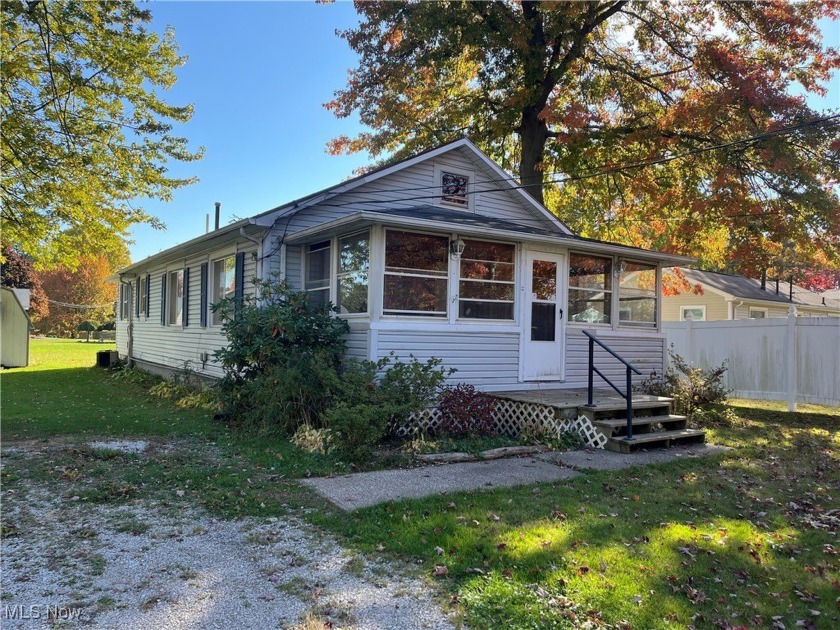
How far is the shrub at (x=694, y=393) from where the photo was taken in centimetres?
1009

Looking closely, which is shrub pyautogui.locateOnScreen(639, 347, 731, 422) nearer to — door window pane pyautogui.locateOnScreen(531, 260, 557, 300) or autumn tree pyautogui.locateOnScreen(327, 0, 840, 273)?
door window pane pyautogui.locateOnScreen(531, 260, 557, 300)

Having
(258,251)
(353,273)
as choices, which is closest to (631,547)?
(353,273)

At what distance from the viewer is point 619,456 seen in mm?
7062

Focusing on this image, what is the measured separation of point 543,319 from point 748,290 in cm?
1888

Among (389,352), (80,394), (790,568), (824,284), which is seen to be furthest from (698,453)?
(824,284)

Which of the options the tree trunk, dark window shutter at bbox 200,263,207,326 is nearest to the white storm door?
dark window shutter at bbox 200,263,207,326

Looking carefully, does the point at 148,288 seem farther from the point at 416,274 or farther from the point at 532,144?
the point at 532,144

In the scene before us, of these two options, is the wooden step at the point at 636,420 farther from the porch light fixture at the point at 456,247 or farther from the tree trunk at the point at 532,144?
the tree trunk at the point at 532,144

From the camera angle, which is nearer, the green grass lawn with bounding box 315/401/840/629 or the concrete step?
the green grass lawn with bounding box 315/401/840/629

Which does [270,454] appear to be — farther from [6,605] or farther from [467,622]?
[467,622]

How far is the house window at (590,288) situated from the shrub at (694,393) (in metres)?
1.62

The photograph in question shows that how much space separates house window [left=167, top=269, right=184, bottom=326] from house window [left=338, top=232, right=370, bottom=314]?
647 cm

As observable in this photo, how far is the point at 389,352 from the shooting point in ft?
26.6

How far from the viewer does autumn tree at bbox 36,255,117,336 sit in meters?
45.9
